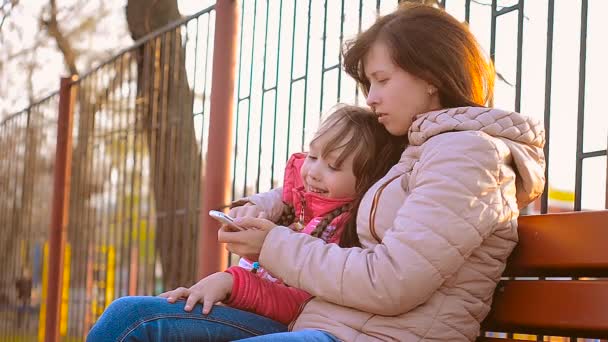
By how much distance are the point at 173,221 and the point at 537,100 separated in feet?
8.56

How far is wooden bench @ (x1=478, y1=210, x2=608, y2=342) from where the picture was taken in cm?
184

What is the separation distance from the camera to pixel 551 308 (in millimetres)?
1951

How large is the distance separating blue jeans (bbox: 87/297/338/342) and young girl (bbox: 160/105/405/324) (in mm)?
61

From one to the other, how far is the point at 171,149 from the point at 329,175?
2556 mm

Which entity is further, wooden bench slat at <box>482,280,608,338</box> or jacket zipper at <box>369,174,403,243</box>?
jacket zipper at <box>369,174,403,243</box>

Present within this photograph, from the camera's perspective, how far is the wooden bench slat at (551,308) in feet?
6.02

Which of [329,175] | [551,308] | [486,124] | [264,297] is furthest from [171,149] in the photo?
[551,308]

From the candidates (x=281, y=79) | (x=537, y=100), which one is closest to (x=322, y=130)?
(x=537, y=100)

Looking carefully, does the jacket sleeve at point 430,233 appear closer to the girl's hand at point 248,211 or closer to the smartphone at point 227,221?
the smartphone at point 227,221

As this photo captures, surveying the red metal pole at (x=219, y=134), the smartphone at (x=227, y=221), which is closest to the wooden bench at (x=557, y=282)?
the smartphone at (x=227, y=221)

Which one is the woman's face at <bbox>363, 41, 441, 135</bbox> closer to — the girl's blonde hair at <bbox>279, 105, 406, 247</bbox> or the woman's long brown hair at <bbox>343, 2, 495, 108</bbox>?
the woman's long brown hair at <bbox>343, 2, 495, 108</bbox>

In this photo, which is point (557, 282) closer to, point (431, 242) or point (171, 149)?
point (431, 242)

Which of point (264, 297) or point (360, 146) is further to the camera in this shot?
point (360, 146)

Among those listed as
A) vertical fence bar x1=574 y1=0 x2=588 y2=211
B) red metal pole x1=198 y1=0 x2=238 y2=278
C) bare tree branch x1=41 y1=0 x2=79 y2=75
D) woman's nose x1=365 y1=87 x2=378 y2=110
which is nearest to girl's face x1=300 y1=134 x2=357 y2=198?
woman's nose x1=365 y1=87 x2=378 y2=110
